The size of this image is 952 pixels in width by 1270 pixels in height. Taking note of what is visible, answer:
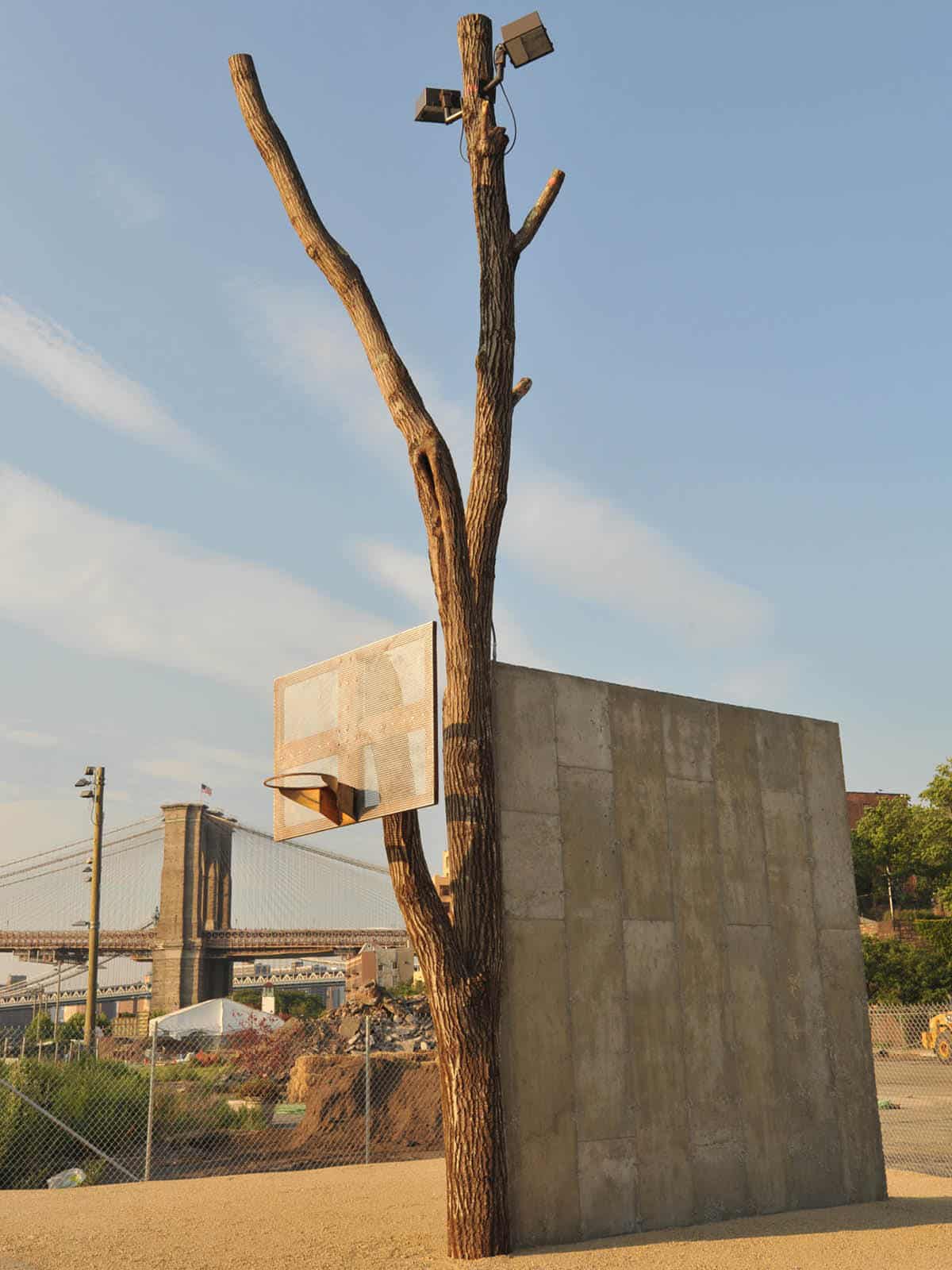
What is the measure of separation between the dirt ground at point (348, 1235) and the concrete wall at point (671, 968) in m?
0.45

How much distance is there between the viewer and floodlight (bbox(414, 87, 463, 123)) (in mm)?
10711

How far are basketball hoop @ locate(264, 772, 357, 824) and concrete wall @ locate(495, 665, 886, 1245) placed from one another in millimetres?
1460

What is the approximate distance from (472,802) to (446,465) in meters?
2.88

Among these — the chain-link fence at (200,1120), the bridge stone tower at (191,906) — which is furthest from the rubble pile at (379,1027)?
the bridge stone tower at (191,906)

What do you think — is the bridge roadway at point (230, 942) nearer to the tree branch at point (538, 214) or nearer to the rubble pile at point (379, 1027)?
the rubble pile at point (379, 1027)

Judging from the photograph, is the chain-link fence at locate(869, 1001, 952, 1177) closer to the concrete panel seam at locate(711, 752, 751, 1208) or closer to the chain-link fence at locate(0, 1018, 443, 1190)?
the concrete panel seam at locate(711, 752, 751, 1208)

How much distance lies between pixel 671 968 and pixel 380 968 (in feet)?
74.9

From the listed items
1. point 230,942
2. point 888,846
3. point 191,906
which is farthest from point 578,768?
point 191,906

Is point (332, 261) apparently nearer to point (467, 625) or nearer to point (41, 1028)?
point (467, 625)

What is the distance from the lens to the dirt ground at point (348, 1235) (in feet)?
28.9

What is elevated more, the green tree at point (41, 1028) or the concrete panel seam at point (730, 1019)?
the concrete panel seam at point (730, 1019)

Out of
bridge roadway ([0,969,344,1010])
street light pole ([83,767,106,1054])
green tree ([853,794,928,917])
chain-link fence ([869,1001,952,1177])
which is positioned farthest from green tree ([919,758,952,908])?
bridge roadway ([0,969,344,1010])

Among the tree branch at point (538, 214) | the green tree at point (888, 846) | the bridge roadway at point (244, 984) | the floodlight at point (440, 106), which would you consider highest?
the floodlight at point (440, 106)

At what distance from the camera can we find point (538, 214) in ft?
35.7
